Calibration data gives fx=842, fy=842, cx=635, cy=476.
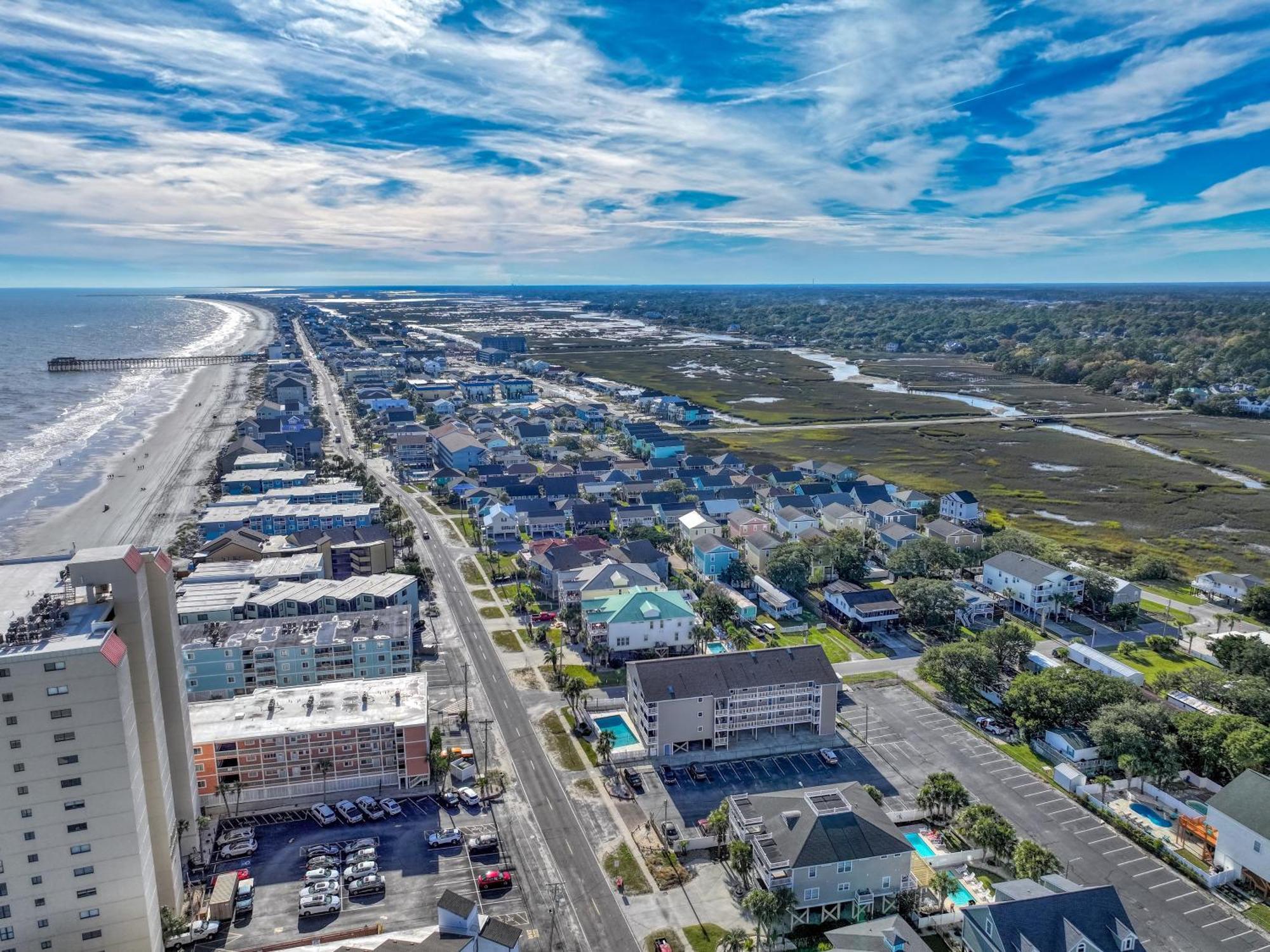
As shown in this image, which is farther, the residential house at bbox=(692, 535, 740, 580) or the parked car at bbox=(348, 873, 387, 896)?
the residential house at bbox=(692, 535, 740, 580)

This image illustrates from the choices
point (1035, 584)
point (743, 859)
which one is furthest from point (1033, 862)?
point (1035, 584)

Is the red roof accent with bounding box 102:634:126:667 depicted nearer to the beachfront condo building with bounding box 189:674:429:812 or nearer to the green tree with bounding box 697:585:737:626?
the beachfront condo building with bounding box 189:674:429:812

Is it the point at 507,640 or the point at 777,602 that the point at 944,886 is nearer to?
the point at 777,602

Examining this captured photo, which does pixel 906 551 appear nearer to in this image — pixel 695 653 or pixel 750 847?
pixel 695 653

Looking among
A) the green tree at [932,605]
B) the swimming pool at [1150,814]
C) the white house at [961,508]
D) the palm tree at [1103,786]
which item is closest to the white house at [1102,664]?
the green tree at [932,605]

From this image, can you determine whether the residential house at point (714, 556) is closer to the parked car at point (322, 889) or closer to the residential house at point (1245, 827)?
the residential house at point (1245, 827)

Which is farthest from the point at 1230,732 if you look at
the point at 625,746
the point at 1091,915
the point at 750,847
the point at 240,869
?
the point at 240,869

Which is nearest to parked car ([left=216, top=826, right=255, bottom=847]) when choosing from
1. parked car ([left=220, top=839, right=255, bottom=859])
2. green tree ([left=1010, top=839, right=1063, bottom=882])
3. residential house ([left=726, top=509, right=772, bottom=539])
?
parked car ([left=220, top=839, right=255, bottom=859])
